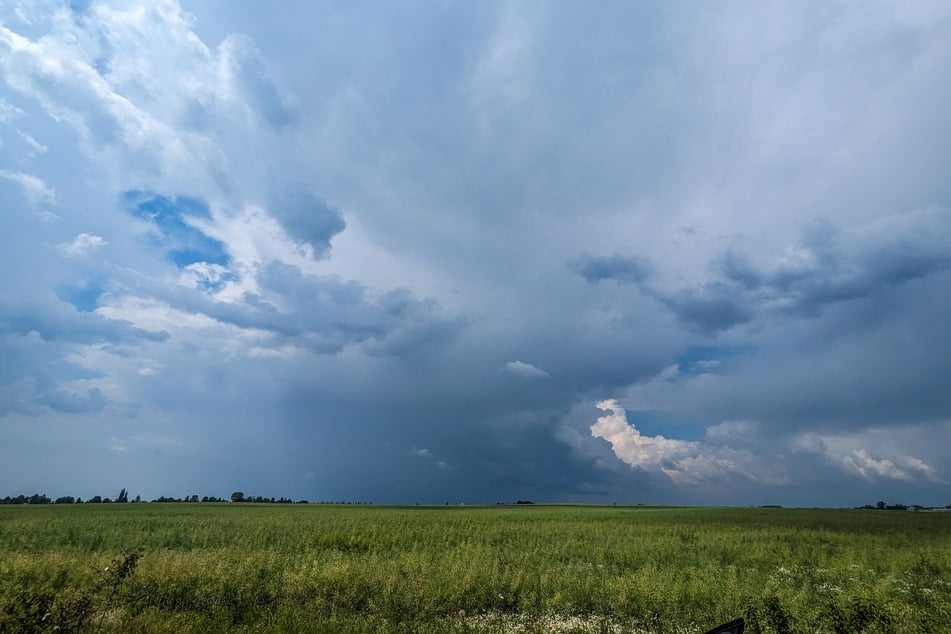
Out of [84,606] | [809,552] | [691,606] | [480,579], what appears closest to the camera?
[84,606]

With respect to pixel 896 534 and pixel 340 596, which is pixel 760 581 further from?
pixel 896 534

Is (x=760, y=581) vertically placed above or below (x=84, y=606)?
below

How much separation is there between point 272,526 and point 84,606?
31682mm

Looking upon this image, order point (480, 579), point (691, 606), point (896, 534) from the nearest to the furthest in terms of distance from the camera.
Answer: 1. point (691, 606)
2. point (480, 579)
3. point (896, 534)

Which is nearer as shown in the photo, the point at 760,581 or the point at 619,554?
the point at 760,581

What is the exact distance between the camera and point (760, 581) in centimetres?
2008

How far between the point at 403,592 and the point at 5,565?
607 inches

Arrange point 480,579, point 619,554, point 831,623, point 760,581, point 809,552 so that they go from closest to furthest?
point 831,623
point 480,579
point 760,581
point 619,554
point 809,552

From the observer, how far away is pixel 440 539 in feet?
110

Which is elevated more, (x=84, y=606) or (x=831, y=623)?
(x=84, y=606)

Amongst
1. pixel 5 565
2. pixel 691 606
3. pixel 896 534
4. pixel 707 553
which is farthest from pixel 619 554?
pixel 896 534

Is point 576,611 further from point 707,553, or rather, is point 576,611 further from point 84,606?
point 707,553

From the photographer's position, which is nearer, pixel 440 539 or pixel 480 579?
pixel 480 579

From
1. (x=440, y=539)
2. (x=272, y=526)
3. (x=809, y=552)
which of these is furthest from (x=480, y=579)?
(x=272, y=526)
